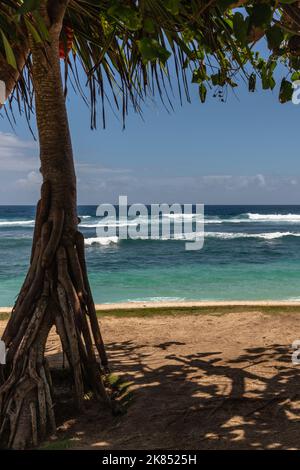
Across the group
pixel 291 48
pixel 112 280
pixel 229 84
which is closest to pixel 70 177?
pixel 229 84

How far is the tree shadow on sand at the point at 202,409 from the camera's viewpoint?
3.06 m

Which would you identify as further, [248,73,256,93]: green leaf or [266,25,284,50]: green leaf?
[248,73,256,93]: green leaf

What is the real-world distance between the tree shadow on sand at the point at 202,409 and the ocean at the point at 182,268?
7914mm

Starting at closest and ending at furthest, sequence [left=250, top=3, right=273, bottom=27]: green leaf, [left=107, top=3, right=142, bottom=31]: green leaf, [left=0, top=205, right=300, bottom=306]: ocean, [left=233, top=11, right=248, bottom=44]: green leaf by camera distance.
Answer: [left=250, top=3, right=273, bottom=27]: green leaf
[left=233, top=11, right=248, bottom=44]: green leaf
[left=107, top=3, right=142, bottom=31]: green leaf
[left=0, top=205, right=300, bottom=306]: ocean

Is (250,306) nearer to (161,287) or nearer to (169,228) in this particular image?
(161,287)

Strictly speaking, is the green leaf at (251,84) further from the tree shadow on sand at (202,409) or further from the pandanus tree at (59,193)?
the tree shadow on sand at (202,409)

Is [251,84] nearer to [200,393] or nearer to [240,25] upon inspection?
[240,25]

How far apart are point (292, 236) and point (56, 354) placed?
30.2 m

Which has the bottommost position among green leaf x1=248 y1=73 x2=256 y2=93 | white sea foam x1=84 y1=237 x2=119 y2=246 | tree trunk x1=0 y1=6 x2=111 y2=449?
white sea foam x1=84 y1=237 x2=119 y2=246

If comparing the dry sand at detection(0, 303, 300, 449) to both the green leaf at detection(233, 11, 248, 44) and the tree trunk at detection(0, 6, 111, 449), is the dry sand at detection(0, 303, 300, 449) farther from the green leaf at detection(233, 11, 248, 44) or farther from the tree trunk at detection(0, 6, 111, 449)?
the green leaf at detection(233, 11, 248, 44)

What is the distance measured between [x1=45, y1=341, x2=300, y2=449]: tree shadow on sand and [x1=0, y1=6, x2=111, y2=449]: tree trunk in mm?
308

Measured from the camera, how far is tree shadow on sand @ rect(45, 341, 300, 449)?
3062 mm

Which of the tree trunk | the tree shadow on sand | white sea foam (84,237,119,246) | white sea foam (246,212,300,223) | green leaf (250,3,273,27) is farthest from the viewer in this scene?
white sea foam (246,212,300,223)

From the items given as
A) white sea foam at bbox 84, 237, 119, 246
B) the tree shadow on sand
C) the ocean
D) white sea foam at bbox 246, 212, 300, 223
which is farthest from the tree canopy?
white sea foam at bbox 246, 212, 300, 223
